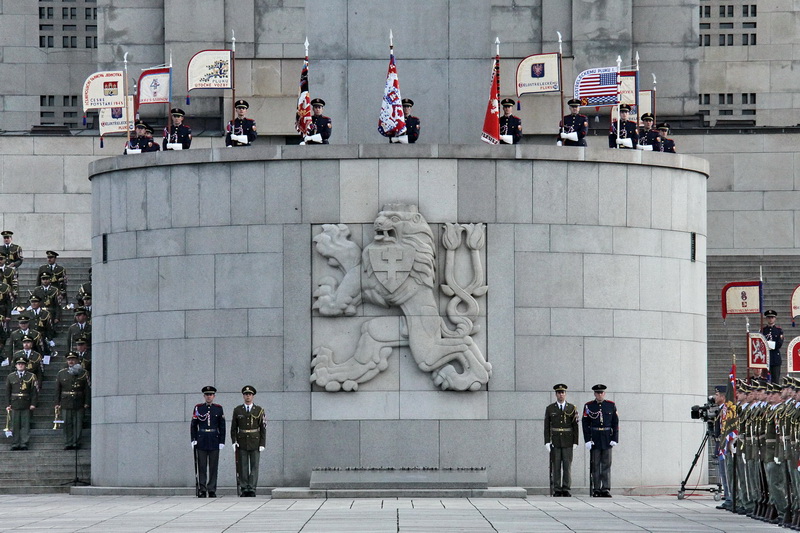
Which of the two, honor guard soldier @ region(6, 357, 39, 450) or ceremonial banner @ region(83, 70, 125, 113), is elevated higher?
ceremonial banner @ region(83, 70, 125, 113)

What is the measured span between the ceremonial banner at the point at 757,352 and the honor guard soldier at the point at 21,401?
12.7m

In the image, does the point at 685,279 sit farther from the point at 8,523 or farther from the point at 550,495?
the point at 8,523

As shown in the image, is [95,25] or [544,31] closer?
[544,31]

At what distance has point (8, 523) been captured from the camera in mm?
21391

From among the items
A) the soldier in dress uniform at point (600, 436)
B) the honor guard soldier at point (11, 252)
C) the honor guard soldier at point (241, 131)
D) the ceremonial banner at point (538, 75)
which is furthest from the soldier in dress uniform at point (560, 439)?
the honor guard soldier at point (11, 252)

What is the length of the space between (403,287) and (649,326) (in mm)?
4306

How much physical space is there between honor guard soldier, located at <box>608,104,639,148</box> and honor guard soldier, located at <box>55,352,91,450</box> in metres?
10.8

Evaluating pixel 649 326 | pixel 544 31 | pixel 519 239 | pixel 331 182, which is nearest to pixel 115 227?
pixel 331 182

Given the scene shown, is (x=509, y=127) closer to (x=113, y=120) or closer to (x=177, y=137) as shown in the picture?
(x=177, y=137)

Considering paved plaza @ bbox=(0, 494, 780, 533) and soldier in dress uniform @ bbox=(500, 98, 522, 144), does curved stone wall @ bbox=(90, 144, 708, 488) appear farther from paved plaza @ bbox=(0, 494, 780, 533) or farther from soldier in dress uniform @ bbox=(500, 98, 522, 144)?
soldier in dress uniform @ bbox=(500, 98, 522, 144)

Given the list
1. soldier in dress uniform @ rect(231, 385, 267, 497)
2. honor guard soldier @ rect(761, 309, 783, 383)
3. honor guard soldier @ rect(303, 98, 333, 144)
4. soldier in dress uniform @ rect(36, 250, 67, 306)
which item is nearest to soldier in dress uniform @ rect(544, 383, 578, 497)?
soldier in dress uniform @ rect(231, 385, 267, 497)

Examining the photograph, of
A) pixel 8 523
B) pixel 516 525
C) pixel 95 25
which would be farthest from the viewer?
pixel 95 25

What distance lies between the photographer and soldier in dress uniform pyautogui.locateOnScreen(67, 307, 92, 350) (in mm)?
32875

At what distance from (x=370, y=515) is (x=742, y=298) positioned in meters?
12.1
